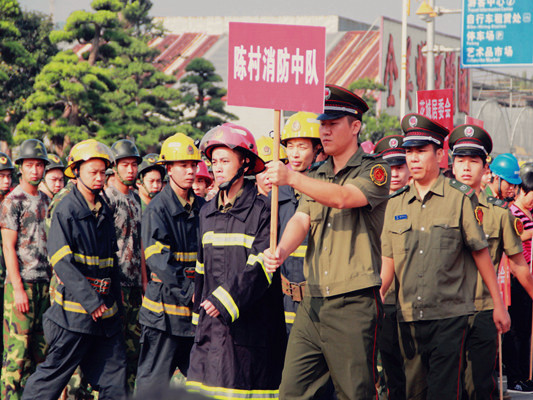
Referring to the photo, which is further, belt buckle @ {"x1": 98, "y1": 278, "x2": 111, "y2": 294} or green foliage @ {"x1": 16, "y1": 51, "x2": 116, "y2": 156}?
green foliage @ {"x1": 16, "y1": 51, "x2": 116, "y2": 156}

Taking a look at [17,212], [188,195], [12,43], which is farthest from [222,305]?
[12,43]

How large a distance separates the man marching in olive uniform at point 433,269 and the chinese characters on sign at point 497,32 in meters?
13.0

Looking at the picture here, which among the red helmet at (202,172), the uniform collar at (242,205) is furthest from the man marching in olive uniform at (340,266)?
the red helmet at (202,172)

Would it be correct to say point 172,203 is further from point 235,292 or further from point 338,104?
point 338,104

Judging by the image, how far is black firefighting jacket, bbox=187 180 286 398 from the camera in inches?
215

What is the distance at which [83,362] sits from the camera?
6723 millimetres

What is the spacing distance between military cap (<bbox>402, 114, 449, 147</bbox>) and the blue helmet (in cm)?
332

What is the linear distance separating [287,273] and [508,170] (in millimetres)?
3735

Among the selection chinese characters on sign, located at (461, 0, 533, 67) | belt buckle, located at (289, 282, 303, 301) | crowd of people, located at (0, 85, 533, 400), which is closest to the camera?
crowd of people, located at (0, 85, 533, 400)

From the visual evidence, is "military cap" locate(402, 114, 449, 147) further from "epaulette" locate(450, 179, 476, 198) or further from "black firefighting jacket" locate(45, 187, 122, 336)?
"black firefighting jacket" locate(45, 187, 122, 336)

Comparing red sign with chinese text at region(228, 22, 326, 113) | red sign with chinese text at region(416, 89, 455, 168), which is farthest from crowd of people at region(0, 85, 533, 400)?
red sign with chinese text at region(416, 89, 455, 168)

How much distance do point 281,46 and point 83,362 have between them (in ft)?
10.5

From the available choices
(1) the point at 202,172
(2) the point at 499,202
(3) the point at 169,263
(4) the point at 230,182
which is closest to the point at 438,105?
(1) the point at 202,172

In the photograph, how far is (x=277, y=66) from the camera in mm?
4941
